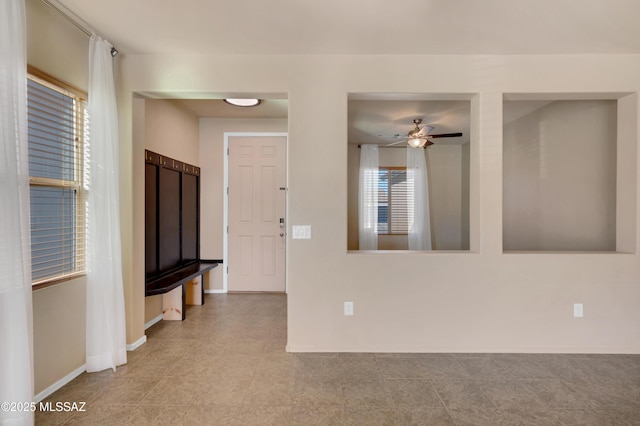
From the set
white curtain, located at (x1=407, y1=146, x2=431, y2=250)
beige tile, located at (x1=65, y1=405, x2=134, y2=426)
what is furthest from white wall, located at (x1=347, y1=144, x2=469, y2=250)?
beige tile, located at (x1=65, y1=405, x2=134, y2=426)

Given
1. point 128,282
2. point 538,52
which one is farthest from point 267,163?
point 538,52

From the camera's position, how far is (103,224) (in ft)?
7.92

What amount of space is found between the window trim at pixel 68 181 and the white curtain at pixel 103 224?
0.10 meters

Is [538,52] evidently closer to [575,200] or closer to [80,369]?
[575,200]

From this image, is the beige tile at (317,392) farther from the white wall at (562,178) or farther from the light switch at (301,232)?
the white wall at (562,178)

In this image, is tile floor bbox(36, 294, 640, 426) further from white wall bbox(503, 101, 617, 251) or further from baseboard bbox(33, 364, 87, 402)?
white wall bbox(503, 101, 617, 251)

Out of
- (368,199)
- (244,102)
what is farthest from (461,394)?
(368,199)

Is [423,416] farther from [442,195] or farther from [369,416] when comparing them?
[442,195]

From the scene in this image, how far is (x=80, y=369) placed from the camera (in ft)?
7.92

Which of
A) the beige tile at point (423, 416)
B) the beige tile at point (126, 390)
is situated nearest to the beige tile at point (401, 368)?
the beige tile at point (423, 416)

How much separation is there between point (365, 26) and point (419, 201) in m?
4.30

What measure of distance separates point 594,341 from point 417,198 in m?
3.70

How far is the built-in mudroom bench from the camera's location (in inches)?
132

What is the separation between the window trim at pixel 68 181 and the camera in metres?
2.06
